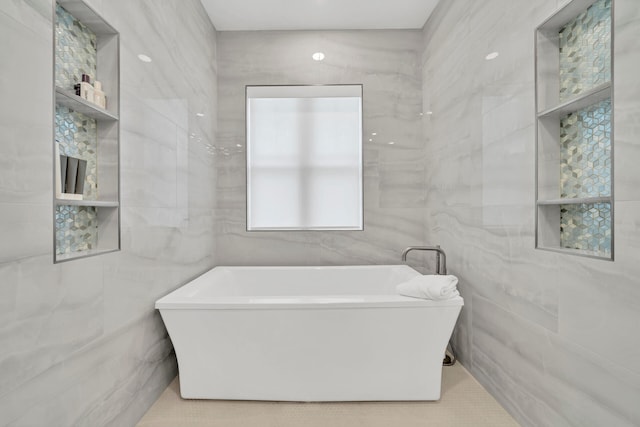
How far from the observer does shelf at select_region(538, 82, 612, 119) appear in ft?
4.29

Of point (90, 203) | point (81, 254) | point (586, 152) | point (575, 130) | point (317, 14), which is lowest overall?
point (81, 254)

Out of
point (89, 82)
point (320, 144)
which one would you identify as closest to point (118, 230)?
point (89, 82)

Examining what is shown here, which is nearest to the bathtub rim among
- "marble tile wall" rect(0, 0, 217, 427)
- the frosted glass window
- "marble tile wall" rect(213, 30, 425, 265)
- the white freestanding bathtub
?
the white freestanding bathtub

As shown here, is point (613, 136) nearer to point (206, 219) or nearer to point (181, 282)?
point (181, 282)

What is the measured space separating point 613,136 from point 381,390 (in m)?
1.64

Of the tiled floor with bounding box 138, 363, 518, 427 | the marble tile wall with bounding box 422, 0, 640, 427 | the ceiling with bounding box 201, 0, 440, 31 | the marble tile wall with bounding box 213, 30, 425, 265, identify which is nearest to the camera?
the marble tile wall with bounding box 422, 0, 640, 427

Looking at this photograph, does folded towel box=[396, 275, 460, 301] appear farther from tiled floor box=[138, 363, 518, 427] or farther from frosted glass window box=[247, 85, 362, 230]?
frosted glass window box=[247, 85, 362, 230]

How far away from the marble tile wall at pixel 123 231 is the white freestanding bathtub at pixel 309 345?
258mm

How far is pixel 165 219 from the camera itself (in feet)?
7.13

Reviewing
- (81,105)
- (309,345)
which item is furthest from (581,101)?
(81,105)

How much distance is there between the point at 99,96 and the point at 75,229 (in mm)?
610

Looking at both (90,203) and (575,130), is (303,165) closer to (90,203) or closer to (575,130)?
(90,203)

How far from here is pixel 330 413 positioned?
192 cm

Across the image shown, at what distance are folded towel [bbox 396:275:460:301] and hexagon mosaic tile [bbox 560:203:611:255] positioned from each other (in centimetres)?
58
